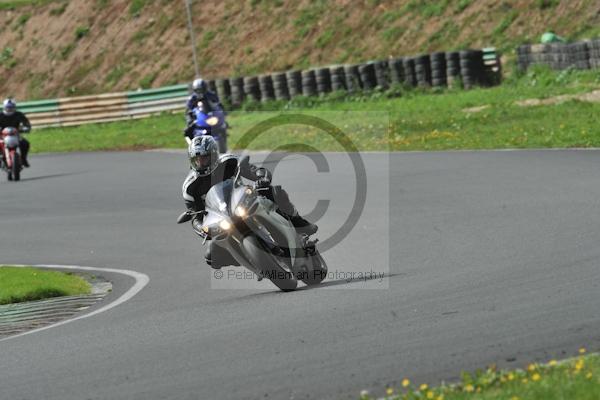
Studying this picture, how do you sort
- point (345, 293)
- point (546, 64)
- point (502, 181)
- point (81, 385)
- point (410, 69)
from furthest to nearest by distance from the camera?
point (410, 69) < point (546, 64) < point (502, 181) < point (345, 293) < point (81, 385)

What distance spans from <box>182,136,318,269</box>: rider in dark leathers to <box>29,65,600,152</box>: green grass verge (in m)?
10.5

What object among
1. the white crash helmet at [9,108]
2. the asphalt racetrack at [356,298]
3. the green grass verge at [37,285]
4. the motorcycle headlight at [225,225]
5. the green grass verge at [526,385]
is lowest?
the green grass verge at [37,285]

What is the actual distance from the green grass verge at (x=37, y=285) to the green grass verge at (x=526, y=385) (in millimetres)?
6231

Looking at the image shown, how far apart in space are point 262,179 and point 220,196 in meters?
0.40

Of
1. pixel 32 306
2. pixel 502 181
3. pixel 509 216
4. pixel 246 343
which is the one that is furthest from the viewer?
pixel 502 181

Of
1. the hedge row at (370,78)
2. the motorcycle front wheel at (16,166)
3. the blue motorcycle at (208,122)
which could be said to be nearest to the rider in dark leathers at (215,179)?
the blue motorcycle at (208,122)

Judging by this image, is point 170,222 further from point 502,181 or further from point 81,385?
point 81,385

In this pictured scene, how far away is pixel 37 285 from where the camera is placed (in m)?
12.7

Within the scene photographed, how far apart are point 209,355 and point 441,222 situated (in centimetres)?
635

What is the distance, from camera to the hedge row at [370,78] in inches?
1314

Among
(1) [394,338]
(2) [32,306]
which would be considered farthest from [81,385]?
(2) [32,306]

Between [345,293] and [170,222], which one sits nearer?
[345,293]

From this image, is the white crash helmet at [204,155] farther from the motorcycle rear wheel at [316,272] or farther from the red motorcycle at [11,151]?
the red motorcycle at [11,151]

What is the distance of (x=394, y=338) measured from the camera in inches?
317
